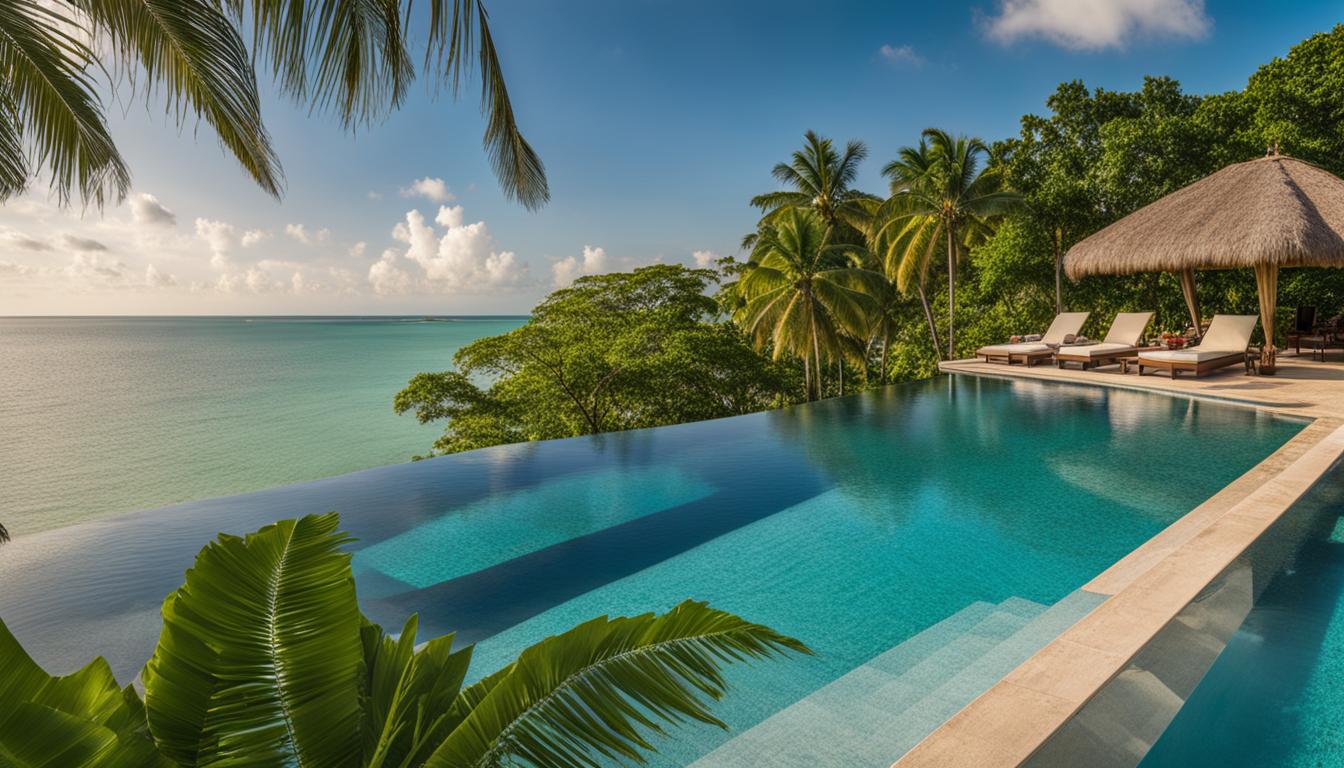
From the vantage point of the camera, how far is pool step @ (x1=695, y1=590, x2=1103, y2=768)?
7.28ft

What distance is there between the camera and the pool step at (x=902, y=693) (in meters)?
2.22

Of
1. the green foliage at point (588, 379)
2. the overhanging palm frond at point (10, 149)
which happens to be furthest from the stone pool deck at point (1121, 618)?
the green foliage at point (588, 379)

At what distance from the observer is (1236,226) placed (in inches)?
388

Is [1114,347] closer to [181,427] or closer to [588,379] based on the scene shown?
[588,379]

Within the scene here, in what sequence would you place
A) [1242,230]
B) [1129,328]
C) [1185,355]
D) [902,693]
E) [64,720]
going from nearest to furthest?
1. [64,720]
2. [902,693]
3. [1185,355]
4. [1242,230]
5. [1129,328]

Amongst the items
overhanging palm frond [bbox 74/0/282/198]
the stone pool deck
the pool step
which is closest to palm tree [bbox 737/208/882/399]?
the stone pool deck

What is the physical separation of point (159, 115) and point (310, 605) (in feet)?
10.6

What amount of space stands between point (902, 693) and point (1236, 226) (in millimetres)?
11276

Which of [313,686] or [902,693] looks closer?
[313,686]

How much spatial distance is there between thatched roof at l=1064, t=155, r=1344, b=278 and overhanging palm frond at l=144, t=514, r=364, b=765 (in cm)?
1245

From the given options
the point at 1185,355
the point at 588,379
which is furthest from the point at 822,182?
the point at 1185,355

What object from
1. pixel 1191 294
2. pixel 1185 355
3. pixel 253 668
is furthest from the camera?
pixel 1191 294

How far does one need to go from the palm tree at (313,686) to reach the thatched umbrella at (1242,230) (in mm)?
11927

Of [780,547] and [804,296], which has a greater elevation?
[804,296]
